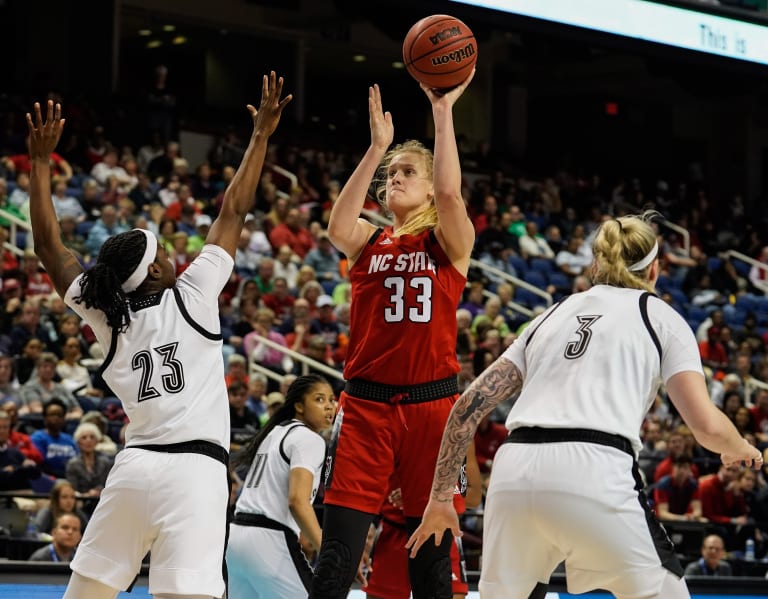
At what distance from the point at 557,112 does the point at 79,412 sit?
61.1 feet

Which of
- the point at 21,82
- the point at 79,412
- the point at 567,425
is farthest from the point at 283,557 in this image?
the point at 21,82

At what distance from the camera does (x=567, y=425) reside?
3750 mm

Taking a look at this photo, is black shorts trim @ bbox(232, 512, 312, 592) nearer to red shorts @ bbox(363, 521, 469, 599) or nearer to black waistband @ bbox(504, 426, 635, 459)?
red shorts @ bbox(363, 521, 469, 599)

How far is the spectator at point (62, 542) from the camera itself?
27.6 ft

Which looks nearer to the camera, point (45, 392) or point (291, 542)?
point (291, 542)

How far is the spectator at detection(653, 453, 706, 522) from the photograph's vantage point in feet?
38.5

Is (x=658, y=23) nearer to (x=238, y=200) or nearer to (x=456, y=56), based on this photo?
(x=456, y=56)

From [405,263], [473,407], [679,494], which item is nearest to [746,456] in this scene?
[473,407]

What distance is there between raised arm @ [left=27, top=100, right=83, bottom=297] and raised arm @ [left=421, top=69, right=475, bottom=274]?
1361mm

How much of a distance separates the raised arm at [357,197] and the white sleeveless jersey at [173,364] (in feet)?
2.36

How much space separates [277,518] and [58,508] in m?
3.52

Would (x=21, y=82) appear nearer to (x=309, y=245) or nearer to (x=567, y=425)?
(x=309, y=245)

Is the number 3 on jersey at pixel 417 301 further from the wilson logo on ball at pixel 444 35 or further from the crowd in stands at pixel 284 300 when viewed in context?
the crowd in stands at pixel 284 300

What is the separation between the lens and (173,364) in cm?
430
